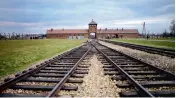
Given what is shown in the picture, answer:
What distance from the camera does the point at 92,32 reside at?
12512cm

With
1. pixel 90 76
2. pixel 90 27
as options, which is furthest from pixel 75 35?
pixel 90 76

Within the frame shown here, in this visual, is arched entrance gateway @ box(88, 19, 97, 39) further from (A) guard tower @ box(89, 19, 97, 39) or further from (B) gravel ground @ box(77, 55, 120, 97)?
(B) gravel ground @ box(77, 55, 120, 97)

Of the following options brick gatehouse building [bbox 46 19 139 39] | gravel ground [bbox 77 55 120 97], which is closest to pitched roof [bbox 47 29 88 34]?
brick gatehouse building [bbox 46 19 139 39]

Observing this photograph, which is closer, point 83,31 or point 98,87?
point 98,87

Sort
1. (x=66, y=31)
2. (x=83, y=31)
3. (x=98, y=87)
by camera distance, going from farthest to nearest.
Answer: (x=66, y=31)
(x=83, y=31)
(x=98, y=87)

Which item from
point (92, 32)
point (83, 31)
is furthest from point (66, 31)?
point (92, 32)

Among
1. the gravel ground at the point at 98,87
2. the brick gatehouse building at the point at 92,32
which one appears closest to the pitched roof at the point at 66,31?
the brick gatehouse building at the point at 92,32

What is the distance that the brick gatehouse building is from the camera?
404 ft

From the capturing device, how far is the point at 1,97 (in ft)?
16.9

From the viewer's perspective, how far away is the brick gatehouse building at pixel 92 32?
12325cm

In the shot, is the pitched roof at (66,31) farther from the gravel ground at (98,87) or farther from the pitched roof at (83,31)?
the gravel ground at (98,87)

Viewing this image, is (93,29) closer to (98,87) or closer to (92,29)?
(92,29)

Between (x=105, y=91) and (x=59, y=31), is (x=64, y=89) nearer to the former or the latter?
(x=105, y=91)

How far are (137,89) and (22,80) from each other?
149 inches
